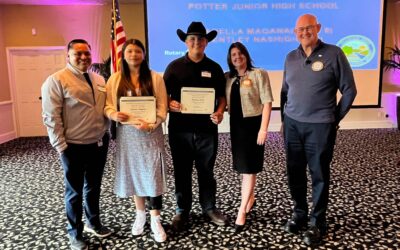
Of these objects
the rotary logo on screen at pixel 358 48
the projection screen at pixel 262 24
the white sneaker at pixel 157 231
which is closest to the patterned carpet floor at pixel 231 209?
the white sneaker at pixel 157 231

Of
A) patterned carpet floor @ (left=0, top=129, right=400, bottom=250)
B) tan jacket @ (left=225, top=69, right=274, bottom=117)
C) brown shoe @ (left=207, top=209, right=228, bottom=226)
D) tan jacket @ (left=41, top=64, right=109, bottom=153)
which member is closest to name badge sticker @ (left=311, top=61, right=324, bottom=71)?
tan jacket @ (left=225, top=69, right=274, bottom=117)

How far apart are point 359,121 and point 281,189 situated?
461 cm

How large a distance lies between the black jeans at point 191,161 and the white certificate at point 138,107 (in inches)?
14.1

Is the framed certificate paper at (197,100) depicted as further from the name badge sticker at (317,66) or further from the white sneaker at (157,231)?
the white sneaker at (157,231)

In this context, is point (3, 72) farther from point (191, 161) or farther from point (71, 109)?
point (191, 161)

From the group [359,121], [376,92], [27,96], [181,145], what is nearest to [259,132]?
[181,145]

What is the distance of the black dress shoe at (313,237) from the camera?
2.45 m

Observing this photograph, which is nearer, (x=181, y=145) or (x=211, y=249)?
(x=211, y=249)

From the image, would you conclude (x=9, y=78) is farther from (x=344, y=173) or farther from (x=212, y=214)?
(x=344, y=173)

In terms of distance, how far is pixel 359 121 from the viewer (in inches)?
289

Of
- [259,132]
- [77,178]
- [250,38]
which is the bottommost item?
[77,178]

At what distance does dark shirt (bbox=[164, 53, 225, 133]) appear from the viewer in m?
2.55

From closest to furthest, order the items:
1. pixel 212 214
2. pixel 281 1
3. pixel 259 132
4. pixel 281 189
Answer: pixel 259 132, pixel 212 214, pixel 281 189, pixel 281 1

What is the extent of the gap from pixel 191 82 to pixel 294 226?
1.39 metres
